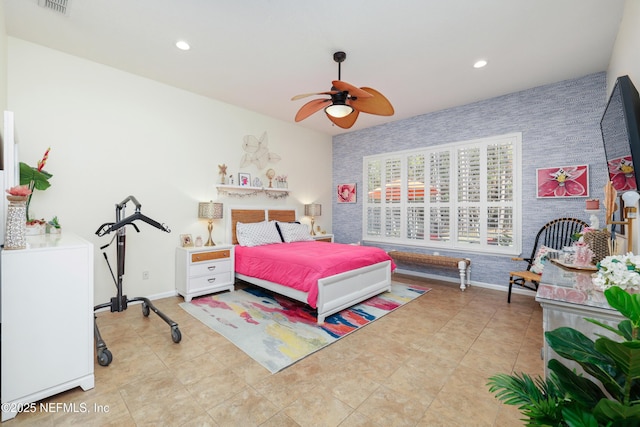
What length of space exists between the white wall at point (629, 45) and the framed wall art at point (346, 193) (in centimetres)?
412

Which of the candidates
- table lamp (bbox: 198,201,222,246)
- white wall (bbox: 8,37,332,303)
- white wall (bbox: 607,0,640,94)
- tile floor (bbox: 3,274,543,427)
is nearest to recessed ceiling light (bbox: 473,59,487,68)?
white wall (bbox: 607,0,640,94)

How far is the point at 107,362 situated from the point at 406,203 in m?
4.73

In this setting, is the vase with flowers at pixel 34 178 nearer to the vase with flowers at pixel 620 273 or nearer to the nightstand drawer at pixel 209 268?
the nightstand drawer at pixel 209 268

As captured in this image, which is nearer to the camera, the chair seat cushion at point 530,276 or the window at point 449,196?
the chair seat cushion at point 530,276

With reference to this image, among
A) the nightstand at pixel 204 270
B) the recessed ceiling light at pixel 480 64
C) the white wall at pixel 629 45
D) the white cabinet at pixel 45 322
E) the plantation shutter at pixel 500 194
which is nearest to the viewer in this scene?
the white cabinet at pixel 45 322

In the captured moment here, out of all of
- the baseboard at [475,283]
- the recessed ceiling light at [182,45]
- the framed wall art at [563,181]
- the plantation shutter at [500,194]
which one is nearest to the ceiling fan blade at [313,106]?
the recessed ceiling light at [182,45]

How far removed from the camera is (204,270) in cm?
386

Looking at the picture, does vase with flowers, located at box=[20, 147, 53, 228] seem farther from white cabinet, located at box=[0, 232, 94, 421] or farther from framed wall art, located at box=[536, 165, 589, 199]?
framed wall art, located at box=[536, 165, 589, 199]

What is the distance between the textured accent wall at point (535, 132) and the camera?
11.7 ft

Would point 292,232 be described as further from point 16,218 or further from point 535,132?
point 535,132

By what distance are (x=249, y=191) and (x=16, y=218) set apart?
3.27 meters

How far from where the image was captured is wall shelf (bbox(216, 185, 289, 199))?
4.55 m

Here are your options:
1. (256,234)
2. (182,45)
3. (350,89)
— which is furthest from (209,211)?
(350,89)

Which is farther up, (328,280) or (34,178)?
(34,178)
